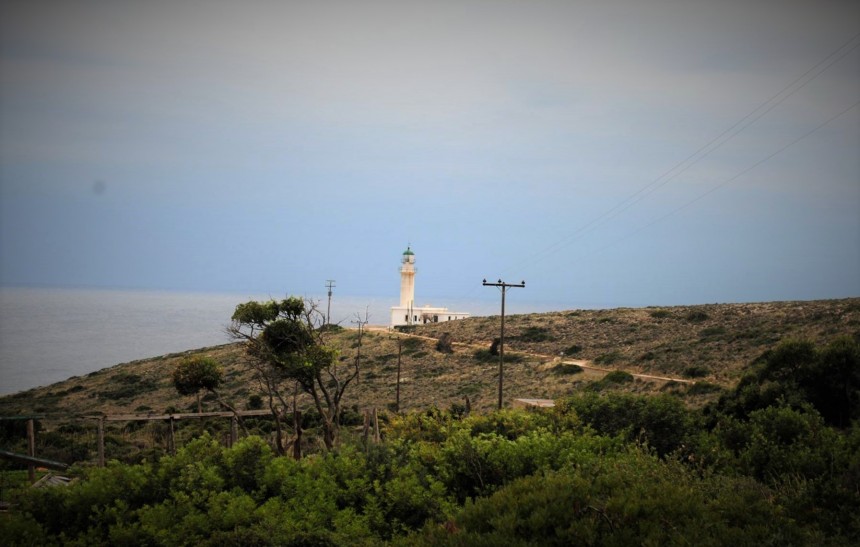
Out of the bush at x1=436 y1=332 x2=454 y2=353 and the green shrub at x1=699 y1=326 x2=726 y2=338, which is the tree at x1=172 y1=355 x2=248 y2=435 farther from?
the green shrub at x1=699 y1=326 x2=726 y2=338

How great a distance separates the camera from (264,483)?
10.9m

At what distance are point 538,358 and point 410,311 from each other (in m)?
43.0

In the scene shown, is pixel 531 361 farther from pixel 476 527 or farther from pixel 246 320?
pixel 476 527

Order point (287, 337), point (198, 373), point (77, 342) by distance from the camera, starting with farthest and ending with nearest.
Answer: point (77, 342) → point (198, 373) → point (287, 337)

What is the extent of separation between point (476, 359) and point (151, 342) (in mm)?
85094

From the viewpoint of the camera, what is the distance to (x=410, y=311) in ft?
292

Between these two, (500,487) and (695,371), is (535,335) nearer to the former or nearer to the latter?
(695,371)

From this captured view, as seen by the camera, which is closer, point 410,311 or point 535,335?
point 535,335

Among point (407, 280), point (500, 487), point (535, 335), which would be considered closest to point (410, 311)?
point (407, 280)

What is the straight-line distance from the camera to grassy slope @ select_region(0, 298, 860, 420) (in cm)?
3734

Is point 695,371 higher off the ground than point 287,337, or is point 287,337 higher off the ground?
point 287,337

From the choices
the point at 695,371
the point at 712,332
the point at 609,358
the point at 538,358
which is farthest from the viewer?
the point at 538,358

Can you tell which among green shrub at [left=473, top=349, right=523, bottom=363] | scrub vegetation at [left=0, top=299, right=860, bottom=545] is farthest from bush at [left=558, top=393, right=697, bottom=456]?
green shrub at [left=473, top=349, right=523, bottom=363]

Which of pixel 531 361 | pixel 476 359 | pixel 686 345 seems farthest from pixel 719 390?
pixel 476 359
